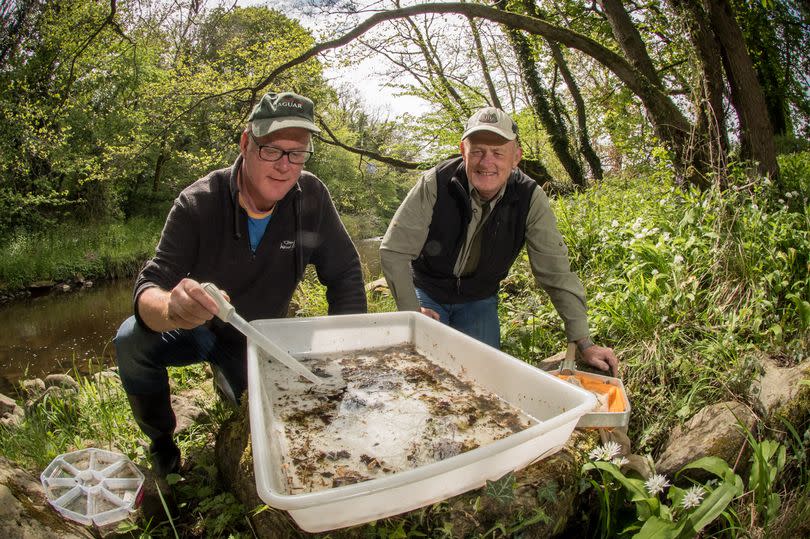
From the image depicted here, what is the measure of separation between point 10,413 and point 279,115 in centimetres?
377

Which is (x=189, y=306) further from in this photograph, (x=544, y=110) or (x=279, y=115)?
(x=544, y=110)

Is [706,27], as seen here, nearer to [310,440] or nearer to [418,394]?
[418,394]

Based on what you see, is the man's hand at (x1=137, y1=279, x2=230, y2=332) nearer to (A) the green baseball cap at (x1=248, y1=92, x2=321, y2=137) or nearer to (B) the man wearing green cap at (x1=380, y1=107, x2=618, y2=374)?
(A) the green baseball cap at (x1=248, y1=92, x2=321, y2=137)

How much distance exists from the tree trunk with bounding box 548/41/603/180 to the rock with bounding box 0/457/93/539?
8565 millimetres

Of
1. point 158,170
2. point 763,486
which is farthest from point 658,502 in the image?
point 158,170

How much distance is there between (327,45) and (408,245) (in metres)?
3.86

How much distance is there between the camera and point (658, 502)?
145cm

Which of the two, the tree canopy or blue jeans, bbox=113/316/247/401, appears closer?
blue jeans, bbox=113/316/247/401

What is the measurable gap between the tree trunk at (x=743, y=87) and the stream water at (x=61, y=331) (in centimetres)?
411

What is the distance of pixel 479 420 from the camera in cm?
153

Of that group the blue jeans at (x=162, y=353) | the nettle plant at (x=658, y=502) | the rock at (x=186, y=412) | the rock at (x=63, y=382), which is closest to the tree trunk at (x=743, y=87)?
the nettle plant at (x=658, y=502)

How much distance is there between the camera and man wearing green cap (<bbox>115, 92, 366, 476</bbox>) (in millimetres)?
2121

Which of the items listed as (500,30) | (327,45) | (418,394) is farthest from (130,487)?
(500,30)

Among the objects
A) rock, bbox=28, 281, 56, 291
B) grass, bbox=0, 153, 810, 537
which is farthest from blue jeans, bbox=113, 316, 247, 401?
rock, bbox=28, 281, 56, 291
